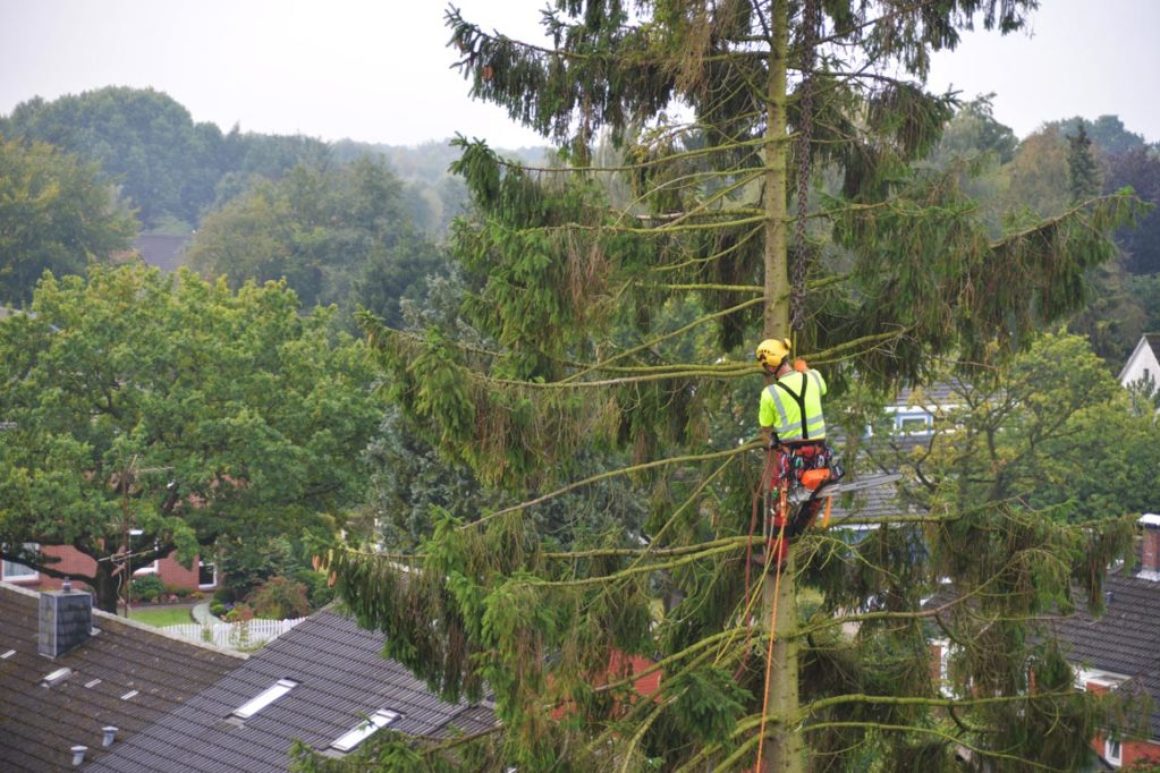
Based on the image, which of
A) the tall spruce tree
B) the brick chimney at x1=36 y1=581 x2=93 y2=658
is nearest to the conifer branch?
the tall spruce tree

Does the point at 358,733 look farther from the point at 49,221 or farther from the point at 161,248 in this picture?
the point at 161,248

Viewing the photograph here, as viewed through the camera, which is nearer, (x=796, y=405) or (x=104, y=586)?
(x=796, y=405)

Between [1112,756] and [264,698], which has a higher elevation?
[264,698]

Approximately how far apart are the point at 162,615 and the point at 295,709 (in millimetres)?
23511

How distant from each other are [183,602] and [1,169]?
2041 inches

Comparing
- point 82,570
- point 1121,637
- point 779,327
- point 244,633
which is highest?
point 779,327

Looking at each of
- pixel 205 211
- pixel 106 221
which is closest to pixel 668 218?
pixel 106 221

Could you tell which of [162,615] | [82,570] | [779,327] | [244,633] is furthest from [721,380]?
[82,570]

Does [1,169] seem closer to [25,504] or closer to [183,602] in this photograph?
[183,602]

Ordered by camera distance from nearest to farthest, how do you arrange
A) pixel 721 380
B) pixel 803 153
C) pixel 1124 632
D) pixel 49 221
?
pixel 803 153 < pixel 721 380 < pixel 1124 632 < pixel 49 221

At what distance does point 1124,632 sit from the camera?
78.7 ft

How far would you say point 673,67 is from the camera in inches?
452

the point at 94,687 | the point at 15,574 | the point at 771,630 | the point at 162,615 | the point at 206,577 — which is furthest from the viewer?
the point at 206,577

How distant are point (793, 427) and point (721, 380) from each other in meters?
1.81
